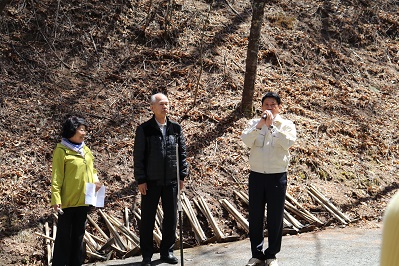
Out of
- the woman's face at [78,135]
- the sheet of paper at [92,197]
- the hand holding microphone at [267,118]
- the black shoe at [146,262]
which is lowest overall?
the black shoe at [146,262]

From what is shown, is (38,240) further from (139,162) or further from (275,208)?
(275,208)

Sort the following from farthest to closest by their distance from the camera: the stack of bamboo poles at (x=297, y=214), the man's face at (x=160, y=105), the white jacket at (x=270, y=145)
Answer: the stack of bamboo poles at (x=297, y=214), the man's face at (x=160, y=105), the white jacket at (x=270, y=145)

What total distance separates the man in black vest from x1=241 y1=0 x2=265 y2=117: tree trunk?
3824mm

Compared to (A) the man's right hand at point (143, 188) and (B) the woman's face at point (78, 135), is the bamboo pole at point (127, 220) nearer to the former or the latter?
(A) the man's right hand at point (143, 188)

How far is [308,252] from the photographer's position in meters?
7.59

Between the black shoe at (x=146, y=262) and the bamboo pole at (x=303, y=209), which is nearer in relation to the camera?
the black shoe at (x=146, y=262)

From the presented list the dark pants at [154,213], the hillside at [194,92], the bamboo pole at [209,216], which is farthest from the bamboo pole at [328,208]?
the dark pants at [154,213]

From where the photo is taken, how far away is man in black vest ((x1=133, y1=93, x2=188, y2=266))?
7090mm

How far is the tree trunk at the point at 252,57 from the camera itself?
10.7m

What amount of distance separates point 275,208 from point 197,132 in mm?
3824

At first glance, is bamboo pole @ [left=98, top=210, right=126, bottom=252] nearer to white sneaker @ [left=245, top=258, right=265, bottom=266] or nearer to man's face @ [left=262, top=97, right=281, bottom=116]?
white sneaker @ [left=245, top=258, right=265, bottom=266]

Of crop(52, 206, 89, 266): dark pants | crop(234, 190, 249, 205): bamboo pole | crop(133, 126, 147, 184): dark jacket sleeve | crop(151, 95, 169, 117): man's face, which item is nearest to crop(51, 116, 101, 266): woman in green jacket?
crop(52, 206, 89, 266): dark pants

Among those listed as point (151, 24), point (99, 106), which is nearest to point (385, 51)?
point (151, 24)

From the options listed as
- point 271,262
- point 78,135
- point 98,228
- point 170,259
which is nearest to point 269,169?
point 271,262
